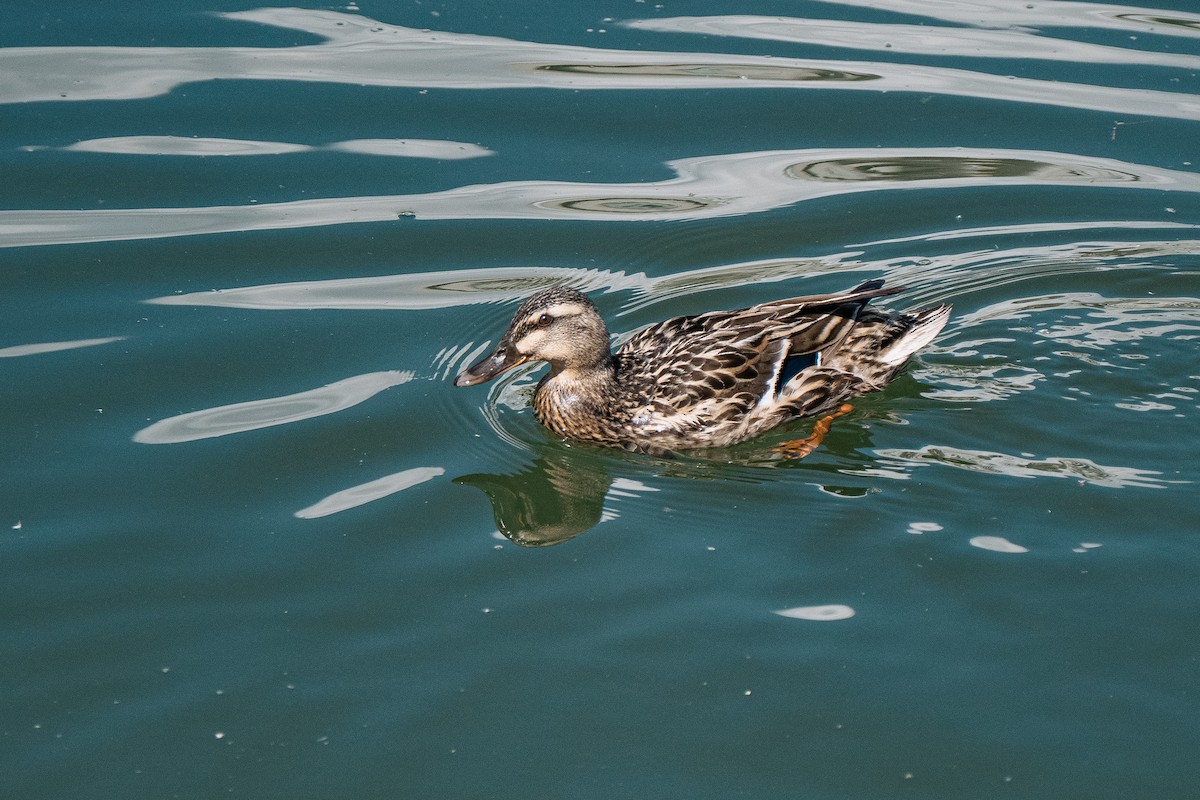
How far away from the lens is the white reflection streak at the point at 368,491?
732 centimetres

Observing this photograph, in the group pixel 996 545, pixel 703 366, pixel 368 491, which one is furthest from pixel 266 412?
pixel 996 545

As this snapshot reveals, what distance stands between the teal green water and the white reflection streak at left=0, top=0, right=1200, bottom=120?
0.16 feet

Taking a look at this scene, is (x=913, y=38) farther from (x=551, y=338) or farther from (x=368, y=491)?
(x=368, y=491)

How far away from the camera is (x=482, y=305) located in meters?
9.56

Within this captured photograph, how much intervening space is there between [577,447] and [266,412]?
1842mm

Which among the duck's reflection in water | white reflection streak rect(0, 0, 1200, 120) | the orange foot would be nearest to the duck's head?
the duck's reflection in water

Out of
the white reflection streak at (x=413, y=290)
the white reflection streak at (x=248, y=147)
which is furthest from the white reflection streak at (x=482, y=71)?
the white reflection streak at (x=413, y=290)

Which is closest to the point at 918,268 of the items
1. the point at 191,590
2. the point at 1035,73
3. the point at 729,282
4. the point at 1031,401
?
the point at 729,282

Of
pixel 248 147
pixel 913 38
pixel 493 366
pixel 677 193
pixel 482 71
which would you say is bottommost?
pixel 493 366

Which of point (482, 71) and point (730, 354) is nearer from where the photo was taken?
point (730, 354)

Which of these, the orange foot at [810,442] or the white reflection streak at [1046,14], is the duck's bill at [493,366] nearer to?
the orange foot at [810,442]

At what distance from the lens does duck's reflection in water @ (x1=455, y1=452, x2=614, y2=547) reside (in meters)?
7.23

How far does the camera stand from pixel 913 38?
43.7 ft

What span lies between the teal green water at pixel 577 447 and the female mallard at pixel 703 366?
8.0 inches
